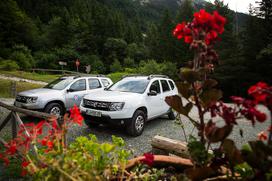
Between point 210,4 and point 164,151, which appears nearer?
point 164,151

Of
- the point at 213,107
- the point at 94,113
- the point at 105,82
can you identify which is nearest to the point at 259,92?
the point at 213,107

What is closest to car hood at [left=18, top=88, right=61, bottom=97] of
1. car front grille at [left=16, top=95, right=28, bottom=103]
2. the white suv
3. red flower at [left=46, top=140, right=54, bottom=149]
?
car front grille at [left=16, top=95, right=28, bottom=103]

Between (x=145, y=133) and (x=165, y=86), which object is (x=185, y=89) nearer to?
(x=145, y=133)

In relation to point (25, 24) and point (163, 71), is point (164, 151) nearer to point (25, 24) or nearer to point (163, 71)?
point (163, 71)

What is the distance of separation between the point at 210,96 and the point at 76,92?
8.28 metres

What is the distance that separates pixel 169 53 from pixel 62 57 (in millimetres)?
24895

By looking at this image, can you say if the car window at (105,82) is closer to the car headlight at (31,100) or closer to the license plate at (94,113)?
the car headlight at (31,100)

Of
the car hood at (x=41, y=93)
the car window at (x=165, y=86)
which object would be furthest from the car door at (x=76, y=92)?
the car window at (x=165, y=86)

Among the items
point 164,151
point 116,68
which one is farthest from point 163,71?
point 164,151

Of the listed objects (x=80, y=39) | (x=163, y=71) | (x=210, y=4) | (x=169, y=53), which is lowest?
(x=163, y=71)

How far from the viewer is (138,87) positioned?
7.62 m

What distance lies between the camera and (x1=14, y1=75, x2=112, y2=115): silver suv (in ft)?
26.7

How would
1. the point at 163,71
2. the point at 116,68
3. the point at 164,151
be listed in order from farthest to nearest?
the point at 116,68, the point at 163,71, the point at 164,151

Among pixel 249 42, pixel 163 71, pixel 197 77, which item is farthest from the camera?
pixel 163 71
